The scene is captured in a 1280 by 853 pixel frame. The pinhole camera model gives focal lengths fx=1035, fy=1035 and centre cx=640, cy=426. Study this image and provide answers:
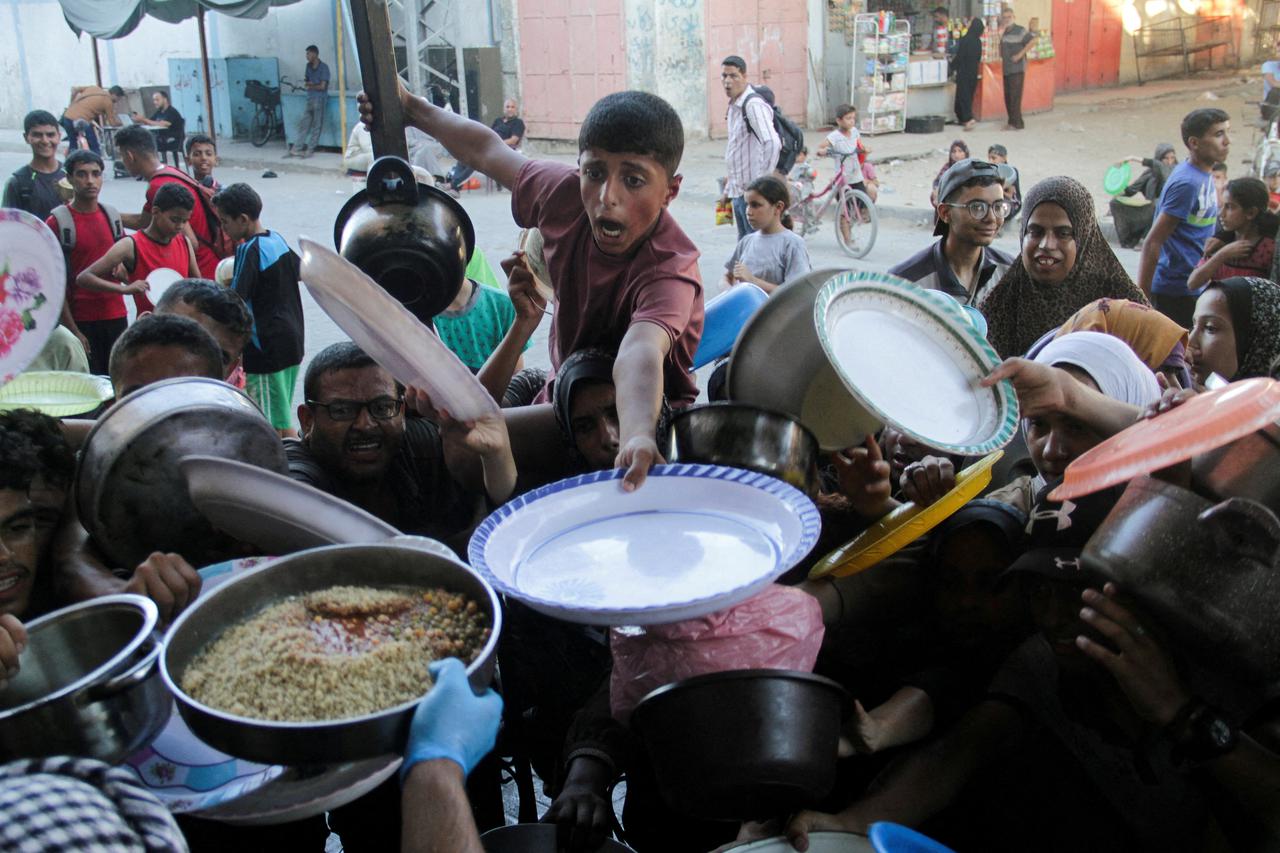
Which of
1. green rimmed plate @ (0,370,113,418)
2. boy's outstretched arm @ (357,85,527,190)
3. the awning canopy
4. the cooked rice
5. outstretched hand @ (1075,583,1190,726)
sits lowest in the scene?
outstretched hand @ (1075,583,1190,726)

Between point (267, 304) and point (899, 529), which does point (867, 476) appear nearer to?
point (899, 529)

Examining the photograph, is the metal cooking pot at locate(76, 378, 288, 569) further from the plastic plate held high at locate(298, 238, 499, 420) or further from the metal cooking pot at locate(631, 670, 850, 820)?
the metal cooking pot at locate(631, 670, 850, 820)

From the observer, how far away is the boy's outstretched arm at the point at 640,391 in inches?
78.1

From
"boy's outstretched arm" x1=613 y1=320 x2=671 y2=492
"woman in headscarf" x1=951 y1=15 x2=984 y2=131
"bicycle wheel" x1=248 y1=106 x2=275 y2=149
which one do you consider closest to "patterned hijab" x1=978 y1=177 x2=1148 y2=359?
"boy's outstretched arm" x1=613 y1=320 x2=671 y2=492

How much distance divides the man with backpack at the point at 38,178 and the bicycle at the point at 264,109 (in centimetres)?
1458

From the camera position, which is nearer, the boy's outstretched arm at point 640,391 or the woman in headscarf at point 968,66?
the boy's outstretched arm at point 640,391

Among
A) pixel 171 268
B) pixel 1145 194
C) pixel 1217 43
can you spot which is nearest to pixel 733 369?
pixel 171 268

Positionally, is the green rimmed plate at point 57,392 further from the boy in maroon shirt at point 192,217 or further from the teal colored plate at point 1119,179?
the teal colored plate at point 1119,179

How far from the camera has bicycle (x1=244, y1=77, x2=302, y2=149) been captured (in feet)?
68.5

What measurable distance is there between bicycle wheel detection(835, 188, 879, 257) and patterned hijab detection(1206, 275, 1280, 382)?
754 centimetres

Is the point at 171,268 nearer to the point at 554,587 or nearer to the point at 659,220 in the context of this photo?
the point at 659,220

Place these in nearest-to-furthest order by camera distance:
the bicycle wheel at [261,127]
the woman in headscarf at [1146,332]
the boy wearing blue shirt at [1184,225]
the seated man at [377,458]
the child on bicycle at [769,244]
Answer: the seated man at [377,458] < the woman in headscarf at [1146,332] < the boy wearing blue shirt at [1184,225] < the child on bicycle at [769,244] < the bicycle wheel at [261,127]

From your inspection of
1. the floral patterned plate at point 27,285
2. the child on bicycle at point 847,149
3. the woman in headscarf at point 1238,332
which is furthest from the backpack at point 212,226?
the child on bicycle at point 847,149

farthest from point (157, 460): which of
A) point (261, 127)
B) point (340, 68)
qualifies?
point (261, 127)
